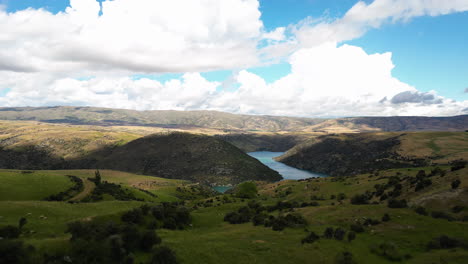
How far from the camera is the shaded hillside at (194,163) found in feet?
542

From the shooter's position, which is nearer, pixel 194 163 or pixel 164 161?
pixel 194 163

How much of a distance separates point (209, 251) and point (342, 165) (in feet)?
624

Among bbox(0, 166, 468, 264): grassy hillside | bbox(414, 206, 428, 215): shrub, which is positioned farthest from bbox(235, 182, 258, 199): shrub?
bbox(414, 206, 428, 215): shrub

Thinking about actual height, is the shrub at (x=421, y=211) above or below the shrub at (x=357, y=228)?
above

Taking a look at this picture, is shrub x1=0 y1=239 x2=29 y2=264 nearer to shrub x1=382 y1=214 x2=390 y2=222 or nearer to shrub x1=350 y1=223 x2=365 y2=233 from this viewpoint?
shrub x1=350 y1=223 x2=365 y2=233

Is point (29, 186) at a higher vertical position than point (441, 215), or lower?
lower

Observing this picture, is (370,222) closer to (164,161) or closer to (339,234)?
(339,234)

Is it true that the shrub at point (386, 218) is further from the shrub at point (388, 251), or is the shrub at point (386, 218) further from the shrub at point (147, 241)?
the shrub at point (147, 241)

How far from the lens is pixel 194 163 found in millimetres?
177500

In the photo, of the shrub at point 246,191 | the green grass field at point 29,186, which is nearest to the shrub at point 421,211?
the shrub at point 246,191

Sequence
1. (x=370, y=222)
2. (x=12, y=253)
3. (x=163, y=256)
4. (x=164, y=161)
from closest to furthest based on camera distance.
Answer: (x=12, y=253) < (x=163, y=256) < (x=370, y=222) < (x=164, y=161)

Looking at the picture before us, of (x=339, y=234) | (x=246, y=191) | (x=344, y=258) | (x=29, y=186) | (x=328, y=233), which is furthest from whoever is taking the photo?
(x=246, y=191)

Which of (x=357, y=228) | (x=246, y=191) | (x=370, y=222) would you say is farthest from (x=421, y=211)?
(x=246, y=191)

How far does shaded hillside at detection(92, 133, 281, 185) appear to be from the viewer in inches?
6501
